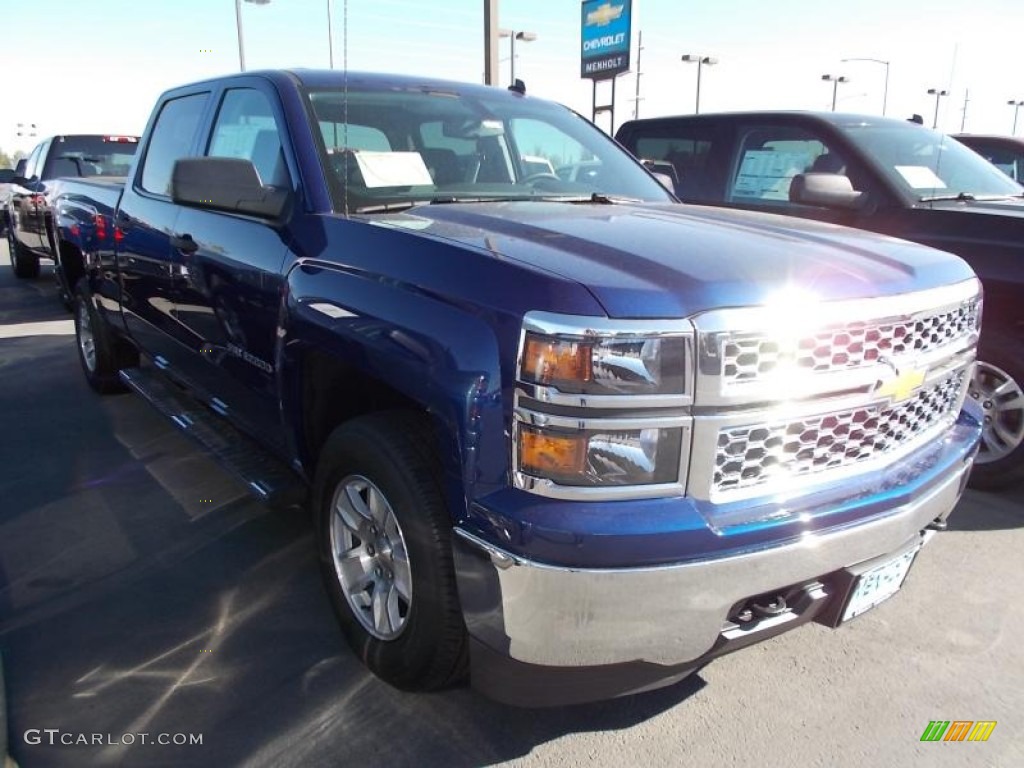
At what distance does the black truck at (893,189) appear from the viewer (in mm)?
3928

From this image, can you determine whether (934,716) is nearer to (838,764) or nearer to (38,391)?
(838,764)

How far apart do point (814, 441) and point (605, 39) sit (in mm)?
22433

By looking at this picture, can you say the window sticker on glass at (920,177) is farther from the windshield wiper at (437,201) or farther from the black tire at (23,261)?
the black tire at (23,261)

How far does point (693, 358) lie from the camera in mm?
1775

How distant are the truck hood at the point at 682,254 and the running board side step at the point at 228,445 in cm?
110

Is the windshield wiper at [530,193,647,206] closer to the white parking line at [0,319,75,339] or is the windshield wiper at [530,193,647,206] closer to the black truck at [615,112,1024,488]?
the black truck at [615,112,1024,488]

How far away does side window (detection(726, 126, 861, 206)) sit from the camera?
16.1 ft

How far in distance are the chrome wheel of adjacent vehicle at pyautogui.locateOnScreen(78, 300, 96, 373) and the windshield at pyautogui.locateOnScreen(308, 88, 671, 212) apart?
3302 mm

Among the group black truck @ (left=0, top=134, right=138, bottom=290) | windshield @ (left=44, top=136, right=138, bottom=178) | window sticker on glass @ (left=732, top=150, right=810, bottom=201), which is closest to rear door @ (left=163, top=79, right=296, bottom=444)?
window sticker on glass @ (left=732, top=150, right=810, bottom=201)

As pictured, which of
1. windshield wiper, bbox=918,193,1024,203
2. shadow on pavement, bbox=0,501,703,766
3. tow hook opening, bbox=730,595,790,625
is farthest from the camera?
windshield wiper, bbox=918,193,1024,203

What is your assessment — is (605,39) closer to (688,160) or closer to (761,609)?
(688,160)

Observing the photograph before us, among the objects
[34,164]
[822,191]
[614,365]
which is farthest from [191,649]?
[34,164]

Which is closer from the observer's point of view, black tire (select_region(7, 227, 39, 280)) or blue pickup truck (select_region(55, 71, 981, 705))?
blue pickup truck (select_region(55, 71, 981, 705))

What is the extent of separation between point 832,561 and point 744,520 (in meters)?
0.30
